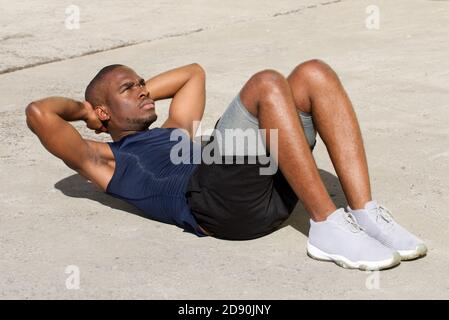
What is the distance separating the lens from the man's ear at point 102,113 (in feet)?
14.9

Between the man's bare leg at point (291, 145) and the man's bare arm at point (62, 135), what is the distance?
820mm

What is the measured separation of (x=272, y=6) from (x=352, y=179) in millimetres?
4765

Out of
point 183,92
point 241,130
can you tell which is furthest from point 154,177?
point 183,92

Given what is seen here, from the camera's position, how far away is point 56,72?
6910 mm

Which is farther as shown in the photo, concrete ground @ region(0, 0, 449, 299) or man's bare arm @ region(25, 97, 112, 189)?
man's bare arm @ region(25, 97, 112, 189)

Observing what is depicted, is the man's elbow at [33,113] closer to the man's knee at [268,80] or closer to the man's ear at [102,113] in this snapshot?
the man's ear at [102,113]

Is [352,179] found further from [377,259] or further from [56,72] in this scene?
[56,72]

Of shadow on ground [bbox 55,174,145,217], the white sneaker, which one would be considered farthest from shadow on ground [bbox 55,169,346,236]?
the white sneaker

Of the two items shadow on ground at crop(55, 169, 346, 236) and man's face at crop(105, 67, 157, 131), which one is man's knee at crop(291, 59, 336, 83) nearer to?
A: shadow on ground at crop(55, 169, 346, 236)

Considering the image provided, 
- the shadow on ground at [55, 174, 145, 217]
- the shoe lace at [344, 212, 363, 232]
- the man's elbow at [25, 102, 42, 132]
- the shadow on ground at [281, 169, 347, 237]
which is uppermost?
the man's elbow at [25, 102, 42, 132]

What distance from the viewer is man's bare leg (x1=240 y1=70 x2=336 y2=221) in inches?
154

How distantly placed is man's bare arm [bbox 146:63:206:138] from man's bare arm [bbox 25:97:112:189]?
1.86 ft

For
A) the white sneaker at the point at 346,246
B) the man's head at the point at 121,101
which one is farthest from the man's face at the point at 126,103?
the white sneaker at the point at 346,246
